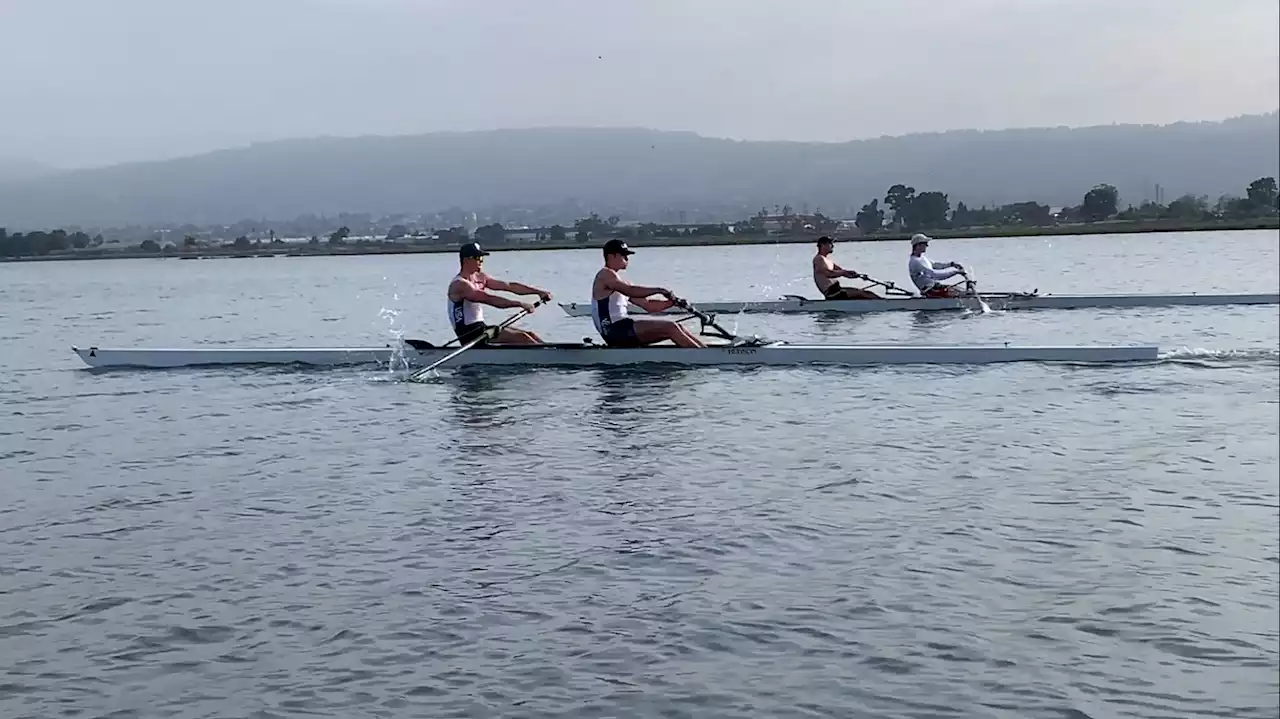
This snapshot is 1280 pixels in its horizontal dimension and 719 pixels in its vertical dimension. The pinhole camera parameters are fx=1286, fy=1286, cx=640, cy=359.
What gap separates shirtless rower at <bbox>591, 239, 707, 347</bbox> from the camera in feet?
61.1

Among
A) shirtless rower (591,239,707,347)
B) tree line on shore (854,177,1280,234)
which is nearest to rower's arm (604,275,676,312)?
shirtless rower (591,239,707,347)

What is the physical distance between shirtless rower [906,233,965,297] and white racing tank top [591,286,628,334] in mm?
10627

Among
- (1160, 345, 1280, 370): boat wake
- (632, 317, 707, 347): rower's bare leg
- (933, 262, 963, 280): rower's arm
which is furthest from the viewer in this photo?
(933, 262, 963, 280): rower's arm

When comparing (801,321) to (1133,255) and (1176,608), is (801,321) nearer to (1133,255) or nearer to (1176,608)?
(1176,608)

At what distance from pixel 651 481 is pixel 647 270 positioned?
5926cm

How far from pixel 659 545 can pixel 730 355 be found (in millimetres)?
9416

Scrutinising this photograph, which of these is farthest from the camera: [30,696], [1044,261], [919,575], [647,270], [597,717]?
[647,270]

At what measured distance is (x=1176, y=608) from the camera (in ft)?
23.8

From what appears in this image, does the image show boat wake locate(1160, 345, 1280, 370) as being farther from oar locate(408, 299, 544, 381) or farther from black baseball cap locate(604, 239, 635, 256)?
oar locate(408, 299, 544, 381)

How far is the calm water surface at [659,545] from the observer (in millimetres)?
6660

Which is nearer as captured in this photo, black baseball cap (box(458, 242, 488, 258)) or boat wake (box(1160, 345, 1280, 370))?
boat wake (box(1160, 345, 1280, 370))

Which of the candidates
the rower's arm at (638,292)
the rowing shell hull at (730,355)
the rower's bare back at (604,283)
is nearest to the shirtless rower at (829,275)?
the rowing shell hull at (730,355)

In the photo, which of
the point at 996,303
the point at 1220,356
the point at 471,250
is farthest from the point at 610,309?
the point at 996,303

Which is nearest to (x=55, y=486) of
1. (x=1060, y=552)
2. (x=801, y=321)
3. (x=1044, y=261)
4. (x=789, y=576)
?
(x=789, y=576)
